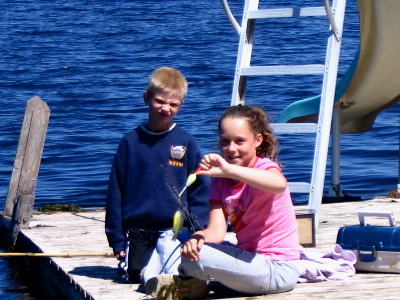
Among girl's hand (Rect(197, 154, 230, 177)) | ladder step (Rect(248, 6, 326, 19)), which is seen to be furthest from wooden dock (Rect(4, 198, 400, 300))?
ladder step (Rect(248, 6, 326, 19))

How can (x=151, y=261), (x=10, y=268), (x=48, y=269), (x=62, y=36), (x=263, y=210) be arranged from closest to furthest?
(x=263, y=210) → (x=151, y=261) → (x=48, y=269) → (x=10, y=268) → (x=62, y=36)

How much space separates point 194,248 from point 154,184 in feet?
2.96

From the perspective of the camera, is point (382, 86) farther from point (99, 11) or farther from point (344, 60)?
point (99, 11)

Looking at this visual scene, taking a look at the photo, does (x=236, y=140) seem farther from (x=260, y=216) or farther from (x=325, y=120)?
(x=325, y=120)

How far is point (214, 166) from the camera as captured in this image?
187 inches

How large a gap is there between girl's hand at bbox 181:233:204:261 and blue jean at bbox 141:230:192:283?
1.95ft

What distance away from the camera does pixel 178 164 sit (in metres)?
5.70

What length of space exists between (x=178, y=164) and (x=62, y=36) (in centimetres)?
2448

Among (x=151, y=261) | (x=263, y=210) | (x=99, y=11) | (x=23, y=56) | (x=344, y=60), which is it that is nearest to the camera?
(x=263, y=210)

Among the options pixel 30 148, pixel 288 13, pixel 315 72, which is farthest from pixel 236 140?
pixel 30 148

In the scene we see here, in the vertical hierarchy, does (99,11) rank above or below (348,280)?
above

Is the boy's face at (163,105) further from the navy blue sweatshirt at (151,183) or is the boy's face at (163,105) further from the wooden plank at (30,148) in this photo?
the wooden plank at (30,148)

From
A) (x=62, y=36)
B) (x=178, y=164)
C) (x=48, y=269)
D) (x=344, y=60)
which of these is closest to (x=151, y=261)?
(x=178, y=164)

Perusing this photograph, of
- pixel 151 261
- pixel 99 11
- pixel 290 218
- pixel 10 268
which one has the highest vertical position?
pixel 99 11
